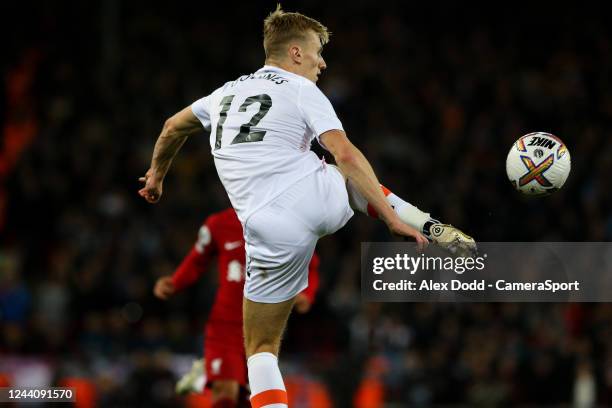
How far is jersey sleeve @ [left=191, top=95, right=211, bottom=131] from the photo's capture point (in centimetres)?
521

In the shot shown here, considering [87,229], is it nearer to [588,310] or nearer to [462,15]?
[588,310]

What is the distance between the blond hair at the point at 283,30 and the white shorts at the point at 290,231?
0.66m

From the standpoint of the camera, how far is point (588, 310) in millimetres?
11570

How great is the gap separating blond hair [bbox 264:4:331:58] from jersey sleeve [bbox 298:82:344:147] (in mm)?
318

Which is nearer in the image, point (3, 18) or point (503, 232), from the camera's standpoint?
point (503, 232)

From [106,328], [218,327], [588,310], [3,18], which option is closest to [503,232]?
[588,310]

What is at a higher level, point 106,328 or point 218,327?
point 106,328

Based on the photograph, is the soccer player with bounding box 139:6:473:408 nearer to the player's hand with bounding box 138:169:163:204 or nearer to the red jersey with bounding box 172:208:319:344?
the player's hand with bounding box 138:169:163:204

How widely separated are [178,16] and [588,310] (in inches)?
325

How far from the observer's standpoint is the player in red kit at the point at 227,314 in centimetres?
673

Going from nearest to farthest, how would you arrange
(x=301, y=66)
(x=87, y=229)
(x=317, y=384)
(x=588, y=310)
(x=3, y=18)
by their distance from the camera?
(x=301, y=66), (x=317, y=384), (x=588, y=310), (x=87, y=229), (x=3, y=18)

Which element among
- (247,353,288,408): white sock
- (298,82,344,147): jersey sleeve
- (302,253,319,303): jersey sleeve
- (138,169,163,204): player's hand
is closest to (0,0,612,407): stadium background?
(302,253,319,303): jersey sleeve

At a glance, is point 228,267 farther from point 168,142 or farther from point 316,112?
point 316,112

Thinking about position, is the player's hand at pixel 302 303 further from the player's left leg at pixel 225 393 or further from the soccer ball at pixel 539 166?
the soccer ball at pixel 539 166
